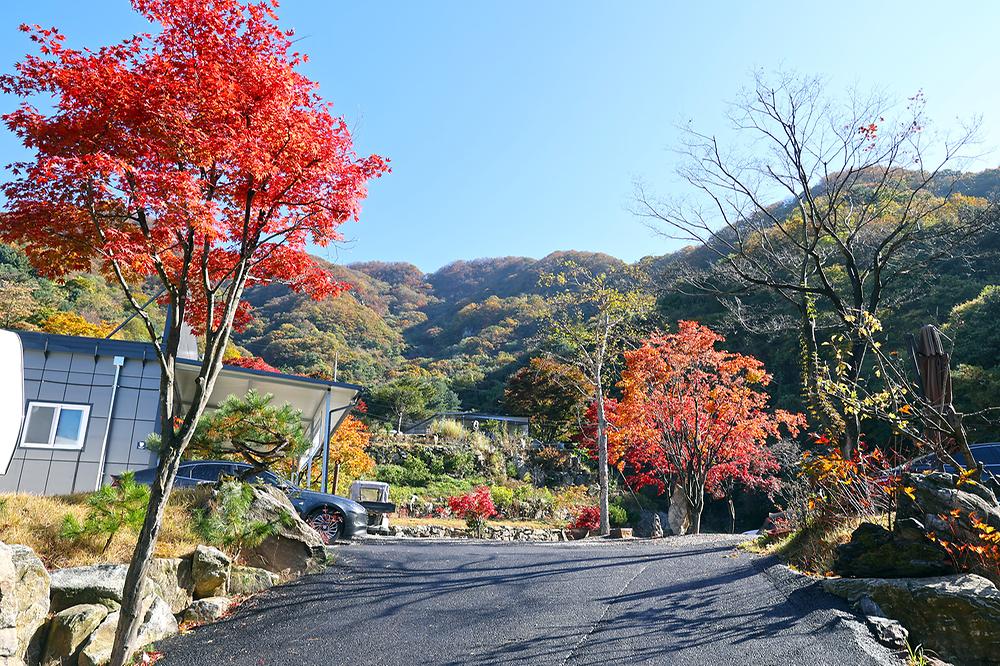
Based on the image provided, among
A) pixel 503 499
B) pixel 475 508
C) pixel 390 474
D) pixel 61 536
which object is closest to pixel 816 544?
pixel 61 536

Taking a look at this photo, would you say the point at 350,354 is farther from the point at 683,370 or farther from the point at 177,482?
the point at 177,482

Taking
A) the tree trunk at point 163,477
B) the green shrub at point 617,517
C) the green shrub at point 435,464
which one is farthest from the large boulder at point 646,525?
the tree trunk at point 163,477

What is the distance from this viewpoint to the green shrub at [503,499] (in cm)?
2120

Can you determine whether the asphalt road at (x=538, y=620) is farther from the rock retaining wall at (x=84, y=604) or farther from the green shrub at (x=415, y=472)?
the green shrub at (x=415, y=472)

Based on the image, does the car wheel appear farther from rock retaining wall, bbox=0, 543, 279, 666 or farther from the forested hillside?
the forested hillside

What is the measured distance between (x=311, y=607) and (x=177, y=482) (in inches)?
205

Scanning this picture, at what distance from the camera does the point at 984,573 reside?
507 centimetres

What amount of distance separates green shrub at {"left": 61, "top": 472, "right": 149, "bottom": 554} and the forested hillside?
3152 mm

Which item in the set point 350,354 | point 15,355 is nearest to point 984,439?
point 15,355

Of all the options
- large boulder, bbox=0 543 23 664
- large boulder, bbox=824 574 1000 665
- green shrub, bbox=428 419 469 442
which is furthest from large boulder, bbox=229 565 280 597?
green shrub, bbox=428 419 469 442

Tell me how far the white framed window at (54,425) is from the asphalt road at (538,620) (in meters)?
6.98

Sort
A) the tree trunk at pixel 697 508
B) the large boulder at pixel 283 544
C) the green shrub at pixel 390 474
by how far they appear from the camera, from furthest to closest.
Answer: the green shrub at pixel 390 474 → the tree trunk at pixel 697 508 → the large boulder at pixel 283 544

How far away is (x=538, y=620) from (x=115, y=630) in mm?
3481

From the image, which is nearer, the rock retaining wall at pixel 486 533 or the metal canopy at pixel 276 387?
the metal canopy at pixel 276 387
